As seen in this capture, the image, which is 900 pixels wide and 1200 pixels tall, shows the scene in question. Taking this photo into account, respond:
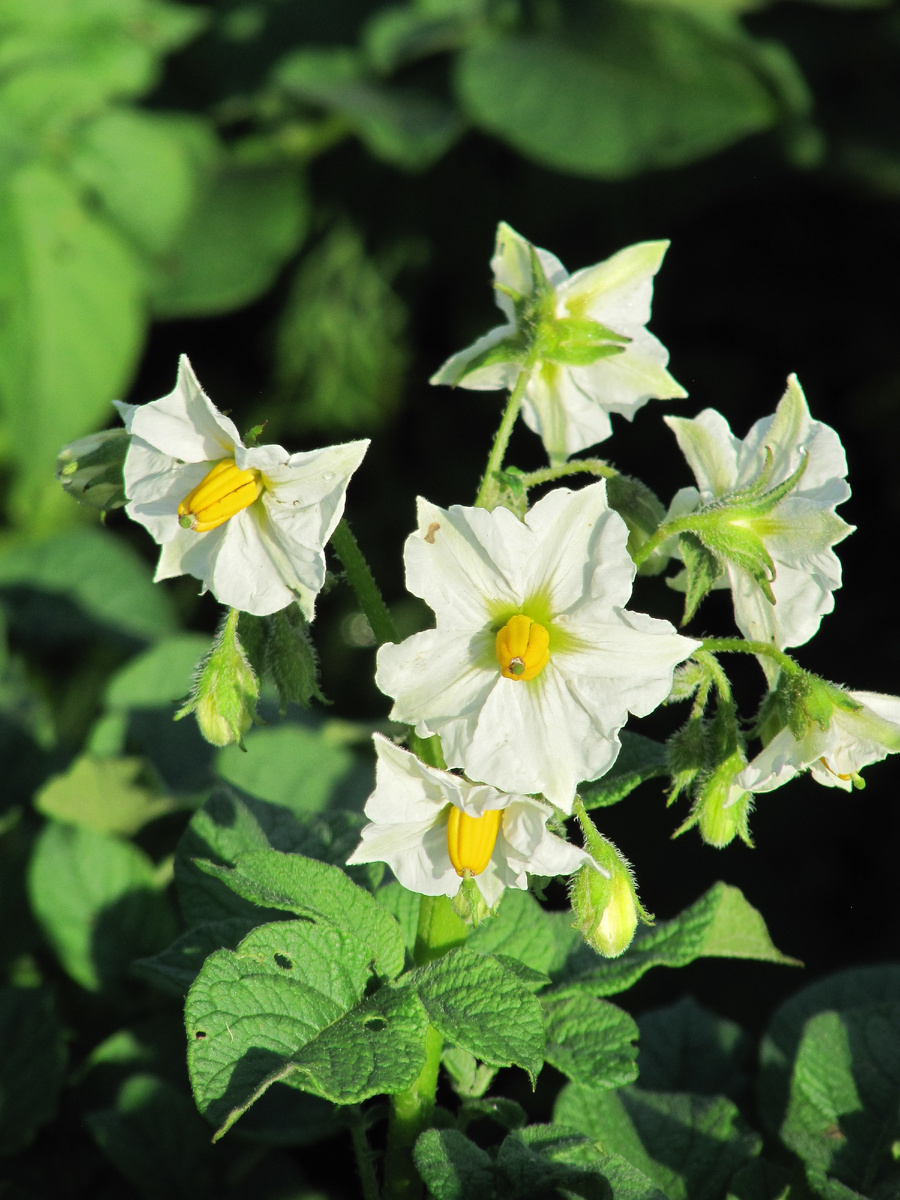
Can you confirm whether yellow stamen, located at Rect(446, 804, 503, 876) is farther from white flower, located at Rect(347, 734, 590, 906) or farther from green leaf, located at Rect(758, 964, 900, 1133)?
green leaf, located at Rect(758, 964, 900, 1133)

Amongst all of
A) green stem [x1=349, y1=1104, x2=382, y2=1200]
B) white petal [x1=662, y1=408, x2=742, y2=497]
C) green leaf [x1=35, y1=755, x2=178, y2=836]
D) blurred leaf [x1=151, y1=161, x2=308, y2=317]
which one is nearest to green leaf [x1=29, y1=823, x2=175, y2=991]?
green leaf [x1=35, y1=755, x2=178, y2=836]

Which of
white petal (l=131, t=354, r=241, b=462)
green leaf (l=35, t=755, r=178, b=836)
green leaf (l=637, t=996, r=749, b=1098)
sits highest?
white petal (l=131, t=354, r=241, b=462)

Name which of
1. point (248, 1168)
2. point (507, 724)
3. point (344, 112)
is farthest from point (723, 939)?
point (344, 112)

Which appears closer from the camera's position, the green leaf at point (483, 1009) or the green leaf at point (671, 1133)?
the green leaf at point (483, 1009)

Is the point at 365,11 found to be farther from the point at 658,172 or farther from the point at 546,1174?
the point at 546,1174

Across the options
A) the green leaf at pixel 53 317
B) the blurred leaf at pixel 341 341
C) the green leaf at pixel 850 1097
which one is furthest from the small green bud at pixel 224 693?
the blurred leaf at pixel 341 341

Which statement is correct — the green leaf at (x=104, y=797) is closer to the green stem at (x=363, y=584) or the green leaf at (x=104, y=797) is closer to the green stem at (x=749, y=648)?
the green stem at (x=363, y=584)
